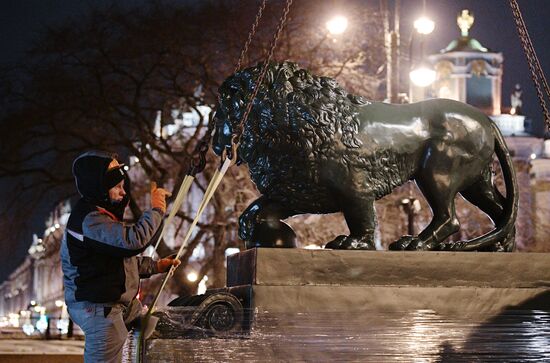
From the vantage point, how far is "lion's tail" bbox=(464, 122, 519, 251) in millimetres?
7391

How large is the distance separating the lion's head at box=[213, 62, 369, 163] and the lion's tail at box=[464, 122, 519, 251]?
1.21 m

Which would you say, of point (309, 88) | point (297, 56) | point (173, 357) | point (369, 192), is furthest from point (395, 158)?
point (297, 56)

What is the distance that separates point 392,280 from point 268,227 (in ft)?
3.60

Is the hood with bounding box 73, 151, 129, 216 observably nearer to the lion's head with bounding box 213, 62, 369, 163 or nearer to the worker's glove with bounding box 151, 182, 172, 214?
the worker's glove with bounding box 151, 182, 172, 214

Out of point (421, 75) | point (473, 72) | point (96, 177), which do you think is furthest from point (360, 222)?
point (473, 72)

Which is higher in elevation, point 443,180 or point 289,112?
point 289,112

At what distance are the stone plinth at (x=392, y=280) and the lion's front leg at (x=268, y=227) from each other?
369mm

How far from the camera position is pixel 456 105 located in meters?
7.45

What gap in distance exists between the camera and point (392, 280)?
6.60 meters

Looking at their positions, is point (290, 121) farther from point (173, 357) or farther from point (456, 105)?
point (173, 357)

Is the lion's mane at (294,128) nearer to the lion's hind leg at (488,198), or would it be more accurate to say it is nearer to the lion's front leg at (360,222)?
the lion's front leg at (360,222)

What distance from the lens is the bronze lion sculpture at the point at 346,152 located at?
275 inches

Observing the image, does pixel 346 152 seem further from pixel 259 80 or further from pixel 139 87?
pixel 139 87

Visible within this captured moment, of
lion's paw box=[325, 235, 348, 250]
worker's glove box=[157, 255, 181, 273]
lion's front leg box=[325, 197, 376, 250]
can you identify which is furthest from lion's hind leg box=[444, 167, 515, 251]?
worker's glove box=[157, 255, 181, 273]
